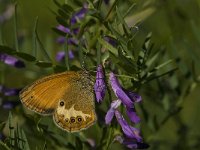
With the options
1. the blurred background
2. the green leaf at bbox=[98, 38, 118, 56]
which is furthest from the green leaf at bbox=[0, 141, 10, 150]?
the green leaf at bbox=[98, 38, 118, 56]

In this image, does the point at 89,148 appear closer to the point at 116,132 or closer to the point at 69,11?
the point at 116,132

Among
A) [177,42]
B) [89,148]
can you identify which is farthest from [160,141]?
[89,148]

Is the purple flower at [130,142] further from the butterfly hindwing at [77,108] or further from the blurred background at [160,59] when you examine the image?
the blurred background at [160,59]

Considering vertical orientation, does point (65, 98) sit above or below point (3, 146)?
above

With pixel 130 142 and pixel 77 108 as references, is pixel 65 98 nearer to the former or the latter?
pixel 77 108

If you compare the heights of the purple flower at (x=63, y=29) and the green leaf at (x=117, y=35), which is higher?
the purple flower at (x=63, y=29)

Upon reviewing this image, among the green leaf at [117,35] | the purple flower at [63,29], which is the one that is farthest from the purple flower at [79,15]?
the green leaf at [117,35]

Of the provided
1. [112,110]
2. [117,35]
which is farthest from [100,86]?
[117,35]

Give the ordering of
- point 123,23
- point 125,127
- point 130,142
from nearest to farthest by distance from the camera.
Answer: point 123,23
point 125,127
point 130,142
